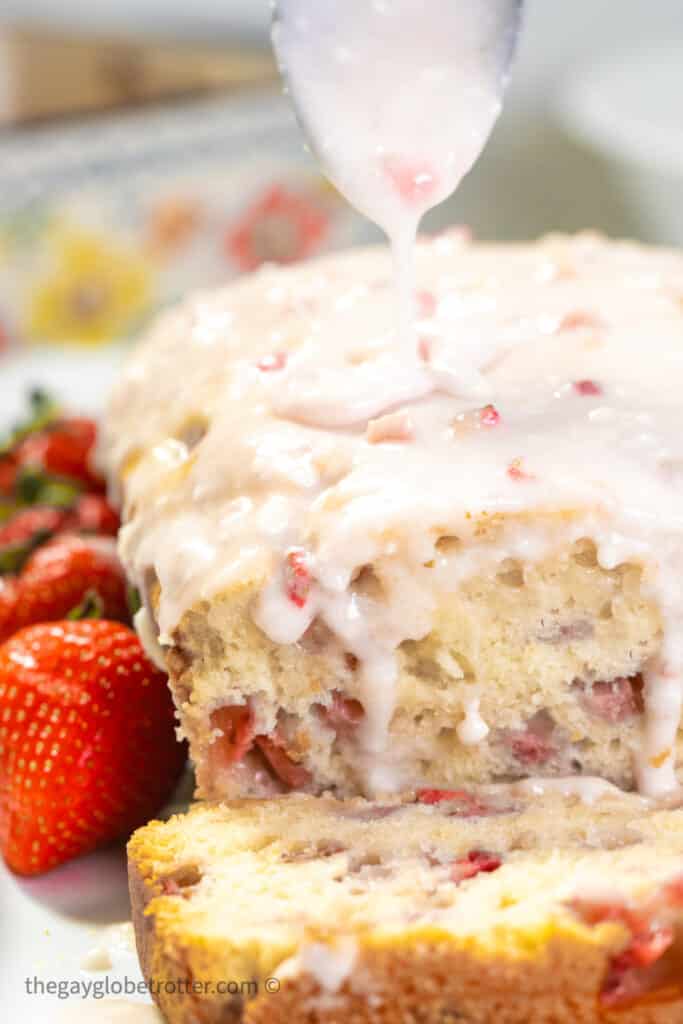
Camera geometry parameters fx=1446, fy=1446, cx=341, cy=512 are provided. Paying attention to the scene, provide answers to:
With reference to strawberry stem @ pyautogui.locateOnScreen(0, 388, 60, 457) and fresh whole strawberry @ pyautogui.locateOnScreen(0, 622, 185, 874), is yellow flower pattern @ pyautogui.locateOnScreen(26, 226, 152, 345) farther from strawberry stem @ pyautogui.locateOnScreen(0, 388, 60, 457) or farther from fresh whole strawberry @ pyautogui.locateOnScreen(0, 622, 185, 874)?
fresh whole strawberry @ pyautogui.locateOnScreen(0, 622, 185, 874)

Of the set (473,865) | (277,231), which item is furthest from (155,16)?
(473,865)

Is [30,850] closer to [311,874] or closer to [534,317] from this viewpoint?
[311,874]

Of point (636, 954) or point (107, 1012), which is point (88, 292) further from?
point (636, 954)

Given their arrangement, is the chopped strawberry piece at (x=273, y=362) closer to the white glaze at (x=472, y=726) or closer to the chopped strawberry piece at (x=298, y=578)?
the chopped strawberry piece at (x=298, y=578)

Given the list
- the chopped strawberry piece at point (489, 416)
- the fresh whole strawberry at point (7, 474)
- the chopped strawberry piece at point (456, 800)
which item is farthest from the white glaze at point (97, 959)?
the fresh whole strawberry at point (7, 474)

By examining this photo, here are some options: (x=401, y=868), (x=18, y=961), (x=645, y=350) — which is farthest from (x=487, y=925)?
(x=645, y=350)
